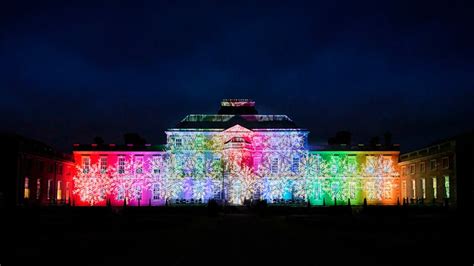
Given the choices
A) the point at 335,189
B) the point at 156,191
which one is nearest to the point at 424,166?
the point at 335,189

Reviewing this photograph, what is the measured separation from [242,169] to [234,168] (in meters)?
1.15

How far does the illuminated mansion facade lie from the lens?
267 feet

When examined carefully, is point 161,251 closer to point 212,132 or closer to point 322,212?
point 322,212

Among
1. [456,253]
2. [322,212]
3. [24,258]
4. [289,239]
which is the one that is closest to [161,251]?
[24,258]

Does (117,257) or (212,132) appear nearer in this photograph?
(117,257)

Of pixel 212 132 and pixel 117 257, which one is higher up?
pixel 212 132

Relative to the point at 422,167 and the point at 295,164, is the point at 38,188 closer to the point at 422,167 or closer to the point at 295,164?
the point at 295,164

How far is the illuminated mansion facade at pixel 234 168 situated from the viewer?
81312mm

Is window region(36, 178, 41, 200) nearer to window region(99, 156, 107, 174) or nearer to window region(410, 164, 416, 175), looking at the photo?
window region(99, 156, 107, 174)

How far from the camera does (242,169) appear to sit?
79625 millimetres

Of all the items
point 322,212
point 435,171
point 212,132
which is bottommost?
point 322,212

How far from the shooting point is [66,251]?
1872 centimetres

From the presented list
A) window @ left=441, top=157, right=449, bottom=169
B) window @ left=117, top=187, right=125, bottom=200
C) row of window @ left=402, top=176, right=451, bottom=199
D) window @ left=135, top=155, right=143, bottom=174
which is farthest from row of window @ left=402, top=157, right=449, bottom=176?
window @ left=117, top=187, right=125, bottom=200

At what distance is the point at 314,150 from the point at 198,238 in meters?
61.9
